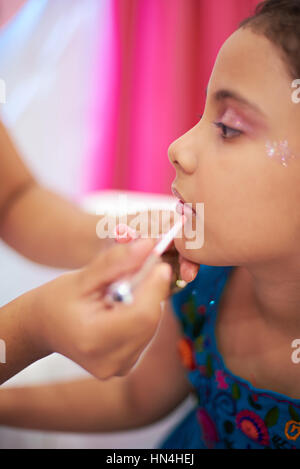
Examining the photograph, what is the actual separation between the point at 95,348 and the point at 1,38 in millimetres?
457

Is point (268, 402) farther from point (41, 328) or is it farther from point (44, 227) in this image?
point (44, 227)

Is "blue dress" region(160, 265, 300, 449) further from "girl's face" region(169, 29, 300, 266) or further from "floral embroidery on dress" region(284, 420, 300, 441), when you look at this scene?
"girl's face" region(169, 29, 300, 266)

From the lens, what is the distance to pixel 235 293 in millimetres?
632

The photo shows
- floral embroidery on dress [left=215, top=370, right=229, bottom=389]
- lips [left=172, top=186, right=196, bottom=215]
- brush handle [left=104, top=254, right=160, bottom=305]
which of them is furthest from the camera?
floral embroidery on dress [left=215, top=370, right=229, bottom=389]

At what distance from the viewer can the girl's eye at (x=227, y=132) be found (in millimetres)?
430

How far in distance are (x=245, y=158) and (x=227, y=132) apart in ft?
0.11

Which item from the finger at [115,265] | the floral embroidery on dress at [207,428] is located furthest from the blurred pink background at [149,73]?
the floral embroidery on dress at [207,428]

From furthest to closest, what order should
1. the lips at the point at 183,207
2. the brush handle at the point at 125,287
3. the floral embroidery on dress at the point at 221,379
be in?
the floral embroidery on dress at the point at 221,379 < the lips at the point at 183,207 < the brush handle at the point at 125,287

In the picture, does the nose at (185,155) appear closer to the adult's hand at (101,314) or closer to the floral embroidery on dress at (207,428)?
the adult's hand at (101,314)

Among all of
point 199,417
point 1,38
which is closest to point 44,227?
point 1,38

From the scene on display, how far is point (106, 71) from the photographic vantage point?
70 cm

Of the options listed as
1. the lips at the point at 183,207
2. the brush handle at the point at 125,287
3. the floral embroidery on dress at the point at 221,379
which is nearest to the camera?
the brush handle at the point at 125,287

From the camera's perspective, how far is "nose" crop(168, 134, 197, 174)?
1.46 feet

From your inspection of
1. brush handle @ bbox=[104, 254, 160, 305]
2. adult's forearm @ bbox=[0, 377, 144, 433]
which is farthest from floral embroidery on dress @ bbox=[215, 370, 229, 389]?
brush handle @ bbox=[104, 254, 160, 305]
